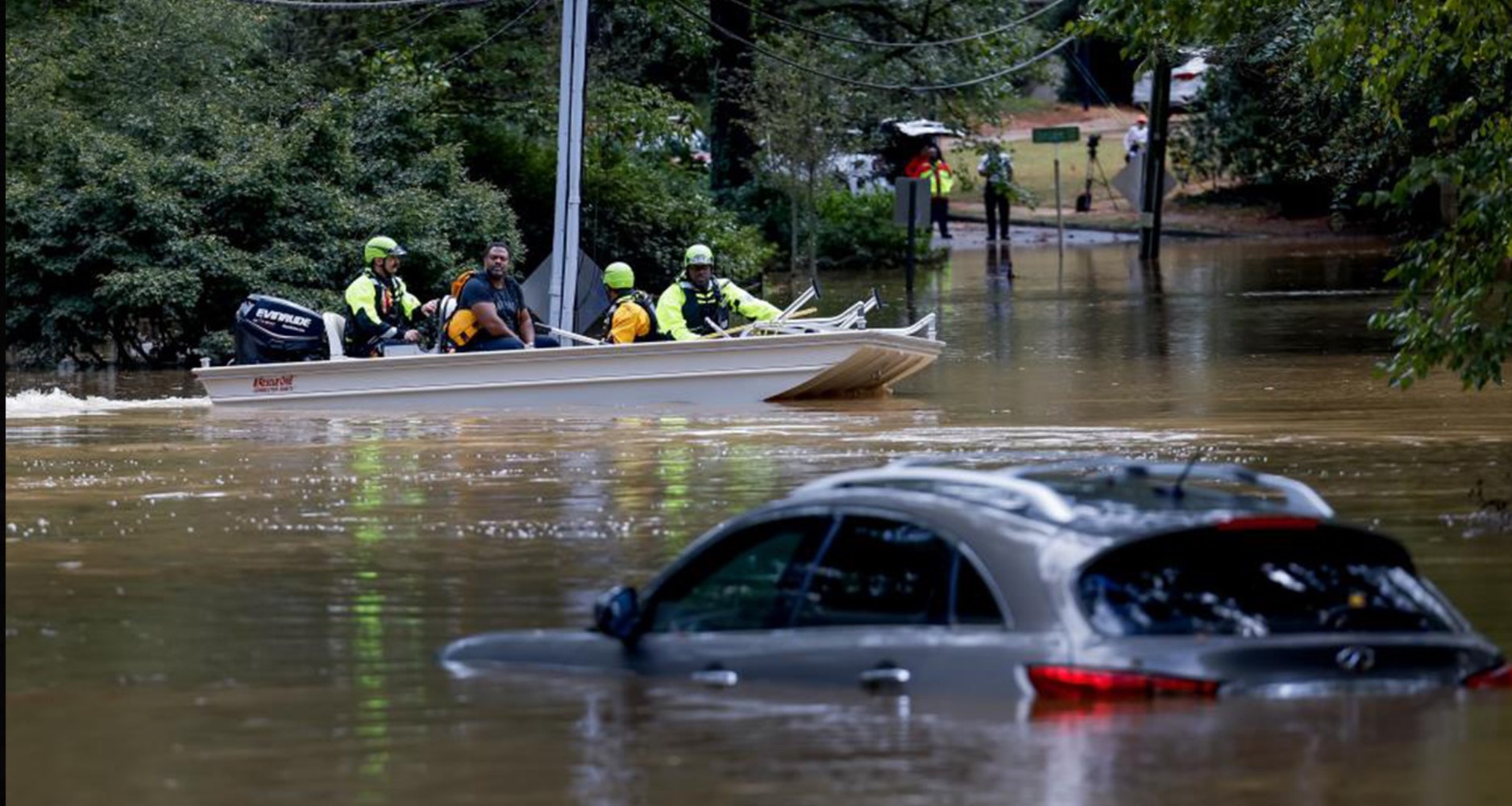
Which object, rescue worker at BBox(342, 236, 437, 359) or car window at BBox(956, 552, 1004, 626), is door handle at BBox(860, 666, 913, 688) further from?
rescue worker at BBox(342, 236, 437, 359)

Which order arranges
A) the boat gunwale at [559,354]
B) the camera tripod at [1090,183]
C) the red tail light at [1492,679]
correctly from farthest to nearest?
the camera tripod at [1090,183] → the boat gunwale at [559,354] → the red tail light at [1492,679]

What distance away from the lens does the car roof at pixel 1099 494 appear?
290 inches

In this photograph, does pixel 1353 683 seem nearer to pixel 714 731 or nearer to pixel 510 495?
pixel 714 731

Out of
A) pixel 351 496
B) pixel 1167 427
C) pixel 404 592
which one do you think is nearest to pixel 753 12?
pixel 1167 427

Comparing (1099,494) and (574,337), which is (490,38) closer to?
(574,337)

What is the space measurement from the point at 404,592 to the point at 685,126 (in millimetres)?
29610

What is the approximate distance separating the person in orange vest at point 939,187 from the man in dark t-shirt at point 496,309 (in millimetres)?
24407

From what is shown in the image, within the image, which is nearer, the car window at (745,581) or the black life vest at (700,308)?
the car window at (745,581)

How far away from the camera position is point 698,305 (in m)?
24.0

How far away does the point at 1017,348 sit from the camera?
93.8 feet

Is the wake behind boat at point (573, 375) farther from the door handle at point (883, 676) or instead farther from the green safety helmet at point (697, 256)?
the door handle at point (883, 676)

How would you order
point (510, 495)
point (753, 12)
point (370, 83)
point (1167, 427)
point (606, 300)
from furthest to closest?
point (753, 12) < point (370, 83) < point (606, 300) < point (1167, 427) < point (510, 495)

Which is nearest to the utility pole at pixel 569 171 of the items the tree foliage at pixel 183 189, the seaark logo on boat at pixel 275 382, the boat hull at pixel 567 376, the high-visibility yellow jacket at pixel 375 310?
the high-visibility yellow jacket at pixel 375 310

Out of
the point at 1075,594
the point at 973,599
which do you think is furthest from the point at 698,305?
the point at 1075,594
